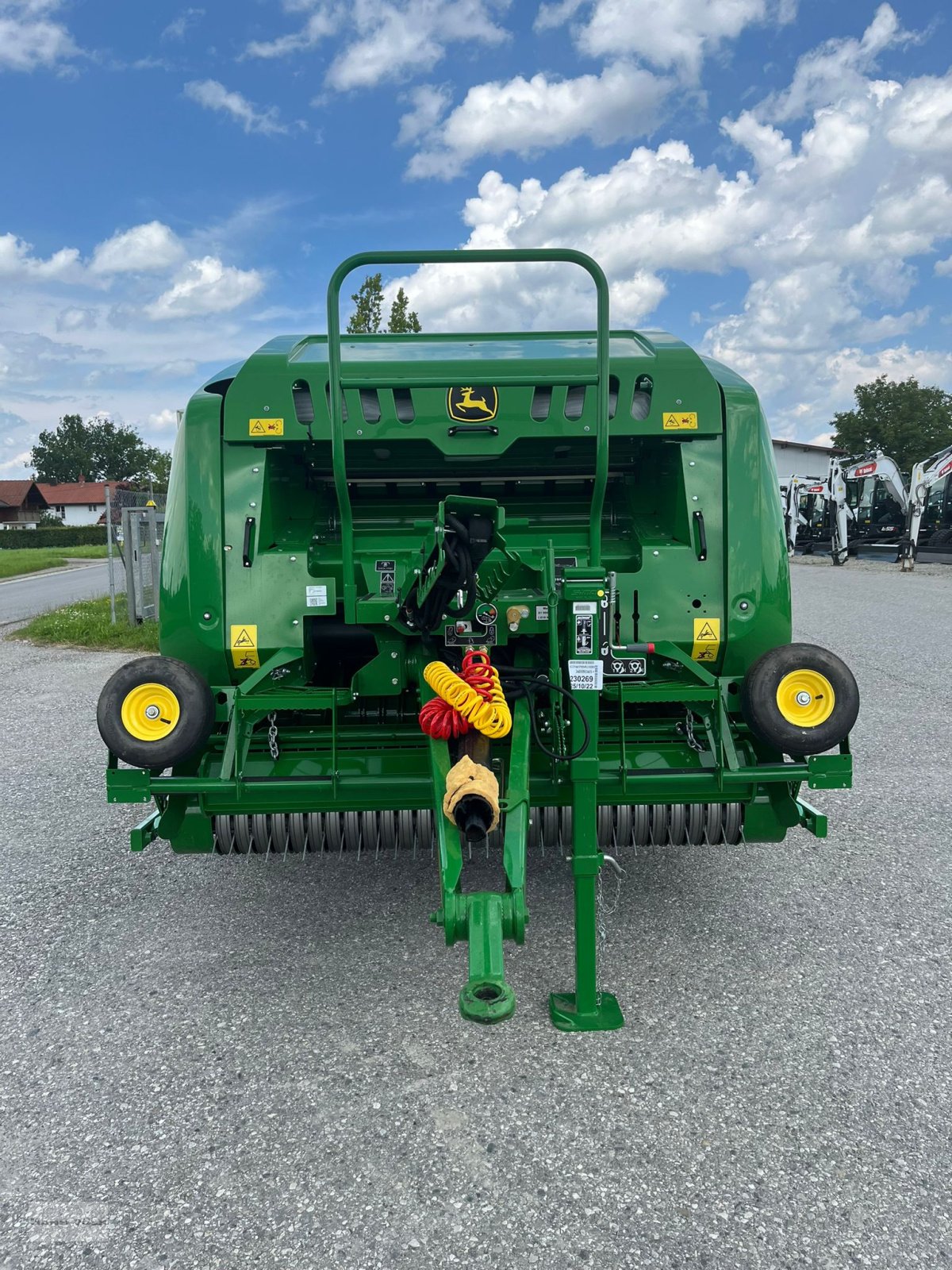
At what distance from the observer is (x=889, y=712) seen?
755cm

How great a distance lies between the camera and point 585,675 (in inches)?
112

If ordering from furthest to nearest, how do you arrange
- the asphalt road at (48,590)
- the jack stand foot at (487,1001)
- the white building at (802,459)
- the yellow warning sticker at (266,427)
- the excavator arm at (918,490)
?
1. the white building at (802,459)
2. the excavator arm at (918,490)
3. the asphalt road at (48,590)
4. the yellow warning sticker at (266,427)
5. the jack stand foot at (487,1001)

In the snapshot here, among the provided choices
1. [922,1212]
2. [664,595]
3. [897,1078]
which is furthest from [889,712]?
[922,1212]

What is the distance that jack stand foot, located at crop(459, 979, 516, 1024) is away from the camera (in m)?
2.49

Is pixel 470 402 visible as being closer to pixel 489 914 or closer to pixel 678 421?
pixel 678 421

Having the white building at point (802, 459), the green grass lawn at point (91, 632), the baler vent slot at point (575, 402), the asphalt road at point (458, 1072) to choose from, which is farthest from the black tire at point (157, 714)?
the white building at point (802, 459)

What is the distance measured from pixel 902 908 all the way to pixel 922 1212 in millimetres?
1839

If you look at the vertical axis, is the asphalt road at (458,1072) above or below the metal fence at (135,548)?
below

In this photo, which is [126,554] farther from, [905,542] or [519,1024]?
[905,542]

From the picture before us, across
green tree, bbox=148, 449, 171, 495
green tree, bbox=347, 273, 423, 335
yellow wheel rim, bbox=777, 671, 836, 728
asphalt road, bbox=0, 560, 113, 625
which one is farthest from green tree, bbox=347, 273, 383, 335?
green tree, bbox=148, 449, 171, 495

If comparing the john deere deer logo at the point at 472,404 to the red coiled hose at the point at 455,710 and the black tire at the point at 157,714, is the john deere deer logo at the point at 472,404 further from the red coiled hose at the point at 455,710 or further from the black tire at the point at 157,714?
the black tire at the point at 157,714

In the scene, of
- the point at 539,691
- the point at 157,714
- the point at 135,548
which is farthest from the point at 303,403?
the point at 135,548

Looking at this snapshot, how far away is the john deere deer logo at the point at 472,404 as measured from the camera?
3615mm

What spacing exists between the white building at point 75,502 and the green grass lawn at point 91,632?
271 ft
